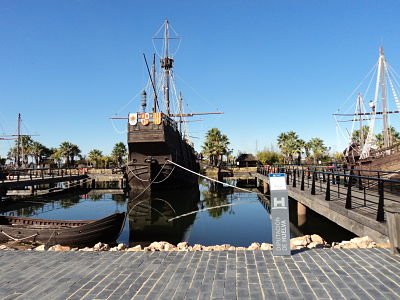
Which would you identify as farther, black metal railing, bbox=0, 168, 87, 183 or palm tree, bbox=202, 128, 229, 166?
palm tree, bbox=202, 128, 229, 166

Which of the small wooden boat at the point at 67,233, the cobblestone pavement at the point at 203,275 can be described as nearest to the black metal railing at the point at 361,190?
the cobblestone pavement at the point at 203,275

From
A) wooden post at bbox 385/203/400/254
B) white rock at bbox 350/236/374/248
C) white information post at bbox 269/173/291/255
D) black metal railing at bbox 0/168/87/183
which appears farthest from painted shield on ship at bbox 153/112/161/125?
wooden post at bbox 385/203/400/254

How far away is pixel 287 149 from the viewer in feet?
212

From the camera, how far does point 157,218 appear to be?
59.6 ft

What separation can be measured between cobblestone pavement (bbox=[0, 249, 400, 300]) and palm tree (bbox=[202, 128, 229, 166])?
5802 centimetres

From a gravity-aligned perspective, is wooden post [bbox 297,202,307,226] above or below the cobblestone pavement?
below

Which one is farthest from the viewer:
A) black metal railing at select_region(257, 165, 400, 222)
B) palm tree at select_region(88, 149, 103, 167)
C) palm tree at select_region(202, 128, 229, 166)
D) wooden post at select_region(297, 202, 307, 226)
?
palm tree at select_region(88, 149, 103, 167)

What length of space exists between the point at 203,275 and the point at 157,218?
1390cm

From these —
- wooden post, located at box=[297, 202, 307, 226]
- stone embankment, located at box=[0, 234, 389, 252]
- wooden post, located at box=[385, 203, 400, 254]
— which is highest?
wooden post, located at box=[385, 203, 400, 254]

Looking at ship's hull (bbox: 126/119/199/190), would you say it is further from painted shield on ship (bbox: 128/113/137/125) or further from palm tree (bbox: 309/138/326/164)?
palm tree (bbox: 309/138/326/164)

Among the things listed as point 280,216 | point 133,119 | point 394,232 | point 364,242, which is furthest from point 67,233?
point 133,119

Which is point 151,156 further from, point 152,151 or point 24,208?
point 24,208

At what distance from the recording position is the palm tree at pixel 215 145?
63875mm

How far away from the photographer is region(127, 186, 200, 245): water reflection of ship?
13606 mm
